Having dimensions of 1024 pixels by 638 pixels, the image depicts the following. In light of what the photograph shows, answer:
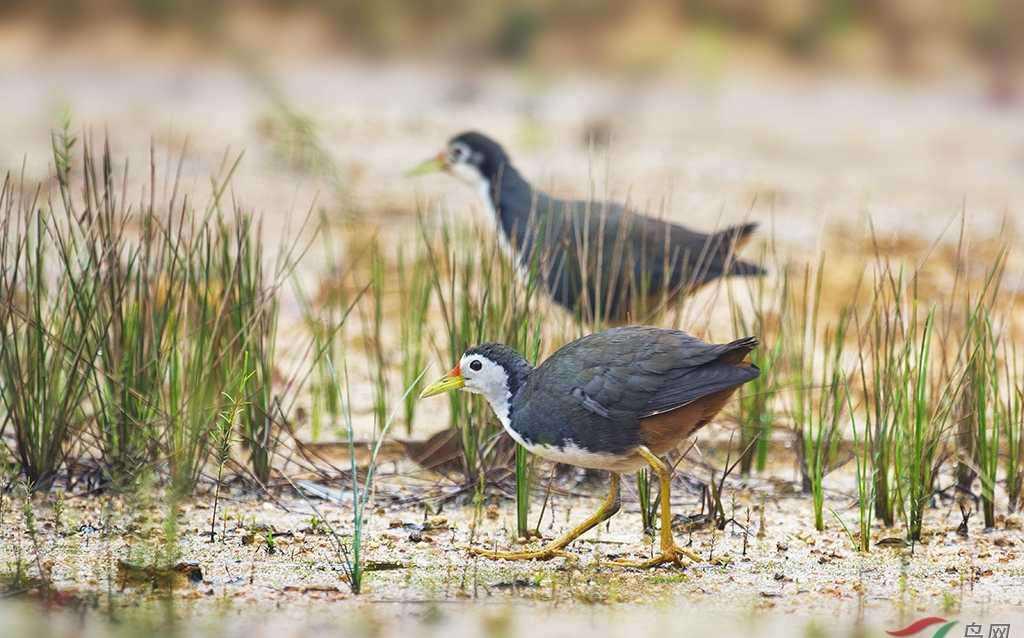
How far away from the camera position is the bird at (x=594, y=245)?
439cm

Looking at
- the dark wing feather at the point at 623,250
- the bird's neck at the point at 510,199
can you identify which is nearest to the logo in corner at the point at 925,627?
the dark wing feather at the point at 623,250

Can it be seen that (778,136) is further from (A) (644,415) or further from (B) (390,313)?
(A) (644,415)

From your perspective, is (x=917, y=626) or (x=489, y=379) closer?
(x=917, y=626)

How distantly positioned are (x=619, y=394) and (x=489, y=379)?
355mm

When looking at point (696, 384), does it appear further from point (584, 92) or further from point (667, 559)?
point (584, 92)

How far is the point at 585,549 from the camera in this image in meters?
3.85

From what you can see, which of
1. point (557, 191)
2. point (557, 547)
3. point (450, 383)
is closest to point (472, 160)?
point (557, 191)

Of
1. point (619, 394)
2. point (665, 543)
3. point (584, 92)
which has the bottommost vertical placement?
point (665, 543)

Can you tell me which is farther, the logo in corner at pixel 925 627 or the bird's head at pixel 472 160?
the bird's head at pixel 472 160

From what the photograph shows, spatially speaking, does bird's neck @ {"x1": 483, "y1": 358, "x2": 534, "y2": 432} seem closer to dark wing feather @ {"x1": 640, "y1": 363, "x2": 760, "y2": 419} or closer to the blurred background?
dark wing feather @ {"x1": 640, "y1": 363, "x2": 760, "y2": 419}

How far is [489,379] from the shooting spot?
3670mm

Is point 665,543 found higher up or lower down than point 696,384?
lower down

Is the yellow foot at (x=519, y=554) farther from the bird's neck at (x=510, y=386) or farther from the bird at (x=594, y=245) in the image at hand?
the bird at (x=594, y=245)

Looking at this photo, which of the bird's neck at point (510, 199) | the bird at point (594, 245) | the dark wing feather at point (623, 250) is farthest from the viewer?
the bird's neck at point (510, 199)
